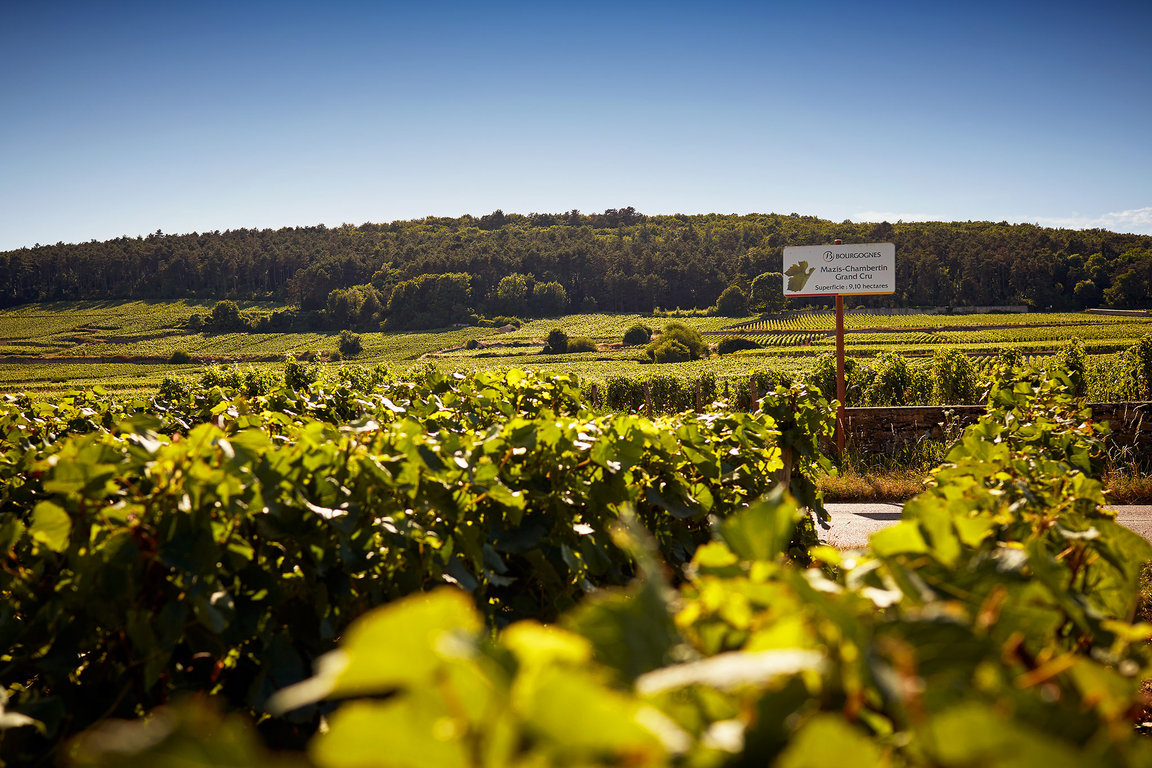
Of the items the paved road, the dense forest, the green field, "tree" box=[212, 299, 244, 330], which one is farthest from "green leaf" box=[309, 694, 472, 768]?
"tree" box=[212, 299, 244, 330]

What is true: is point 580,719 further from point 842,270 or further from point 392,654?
point 842,270

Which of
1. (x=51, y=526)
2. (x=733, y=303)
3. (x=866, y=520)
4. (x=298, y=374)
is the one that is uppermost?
(x=51, y=526)

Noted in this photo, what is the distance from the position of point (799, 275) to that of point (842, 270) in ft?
2.37

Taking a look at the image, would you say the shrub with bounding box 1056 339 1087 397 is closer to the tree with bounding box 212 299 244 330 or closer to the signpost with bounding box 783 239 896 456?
the signpost with bounding box 783 239 896 456

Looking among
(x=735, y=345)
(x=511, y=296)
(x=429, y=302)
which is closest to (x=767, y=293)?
(x=735, y=345)

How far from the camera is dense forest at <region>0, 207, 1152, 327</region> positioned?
8225cm

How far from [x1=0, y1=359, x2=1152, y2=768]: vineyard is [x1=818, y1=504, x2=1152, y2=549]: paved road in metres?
3.73

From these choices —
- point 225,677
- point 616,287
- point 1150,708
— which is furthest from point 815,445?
point 616,287

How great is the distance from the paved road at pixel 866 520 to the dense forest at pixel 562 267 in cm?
7753

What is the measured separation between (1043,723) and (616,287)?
10261 centimetres

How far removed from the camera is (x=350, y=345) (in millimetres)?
80688

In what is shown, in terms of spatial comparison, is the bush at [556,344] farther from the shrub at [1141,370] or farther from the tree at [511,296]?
the shrub at [1141,370]

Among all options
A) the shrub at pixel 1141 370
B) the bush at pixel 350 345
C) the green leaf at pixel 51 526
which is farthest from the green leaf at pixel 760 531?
the bush at pixel 350 345

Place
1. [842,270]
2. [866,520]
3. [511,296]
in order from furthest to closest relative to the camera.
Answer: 1. [511,296]
2. [842,270]
3. [866,520]
